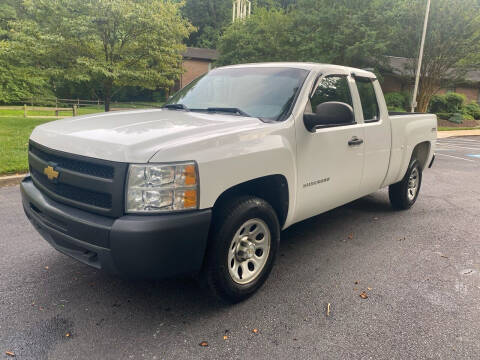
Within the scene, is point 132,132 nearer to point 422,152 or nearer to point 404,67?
point 422,152

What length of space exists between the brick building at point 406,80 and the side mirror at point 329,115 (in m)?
26.0

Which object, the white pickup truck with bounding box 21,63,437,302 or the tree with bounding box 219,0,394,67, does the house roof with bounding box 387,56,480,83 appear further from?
the white pickup truck with bounding box 21,63,437,302

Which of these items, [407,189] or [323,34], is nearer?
[407,189]

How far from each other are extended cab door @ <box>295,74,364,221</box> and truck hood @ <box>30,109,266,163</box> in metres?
0.58

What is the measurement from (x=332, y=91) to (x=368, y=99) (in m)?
0.84

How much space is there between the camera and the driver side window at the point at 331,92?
3.61 metres

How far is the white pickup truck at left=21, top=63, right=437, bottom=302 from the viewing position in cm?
239

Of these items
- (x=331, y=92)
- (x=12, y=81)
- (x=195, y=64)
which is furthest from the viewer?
(x=195, y=64)

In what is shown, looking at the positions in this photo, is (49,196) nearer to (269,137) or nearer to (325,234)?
(269,137)

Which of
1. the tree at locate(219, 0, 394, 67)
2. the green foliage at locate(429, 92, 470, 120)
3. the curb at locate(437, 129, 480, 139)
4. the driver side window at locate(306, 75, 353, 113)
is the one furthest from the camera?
the green foliage at locate(429, 92, 470, 120)

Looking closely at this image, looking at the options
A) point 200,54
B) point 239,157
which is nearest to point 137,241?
point 239,157

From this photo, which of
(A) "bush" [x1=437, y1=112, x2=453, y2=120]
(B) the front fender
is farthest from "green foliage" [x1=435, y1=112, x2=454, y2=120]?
(B) the front fender

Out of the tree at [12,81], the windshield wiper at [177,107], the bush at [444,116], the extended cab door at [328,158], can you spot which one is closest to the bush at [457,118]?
the bush at [444,116]

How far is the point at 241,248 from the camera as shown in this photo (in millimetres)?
3000
